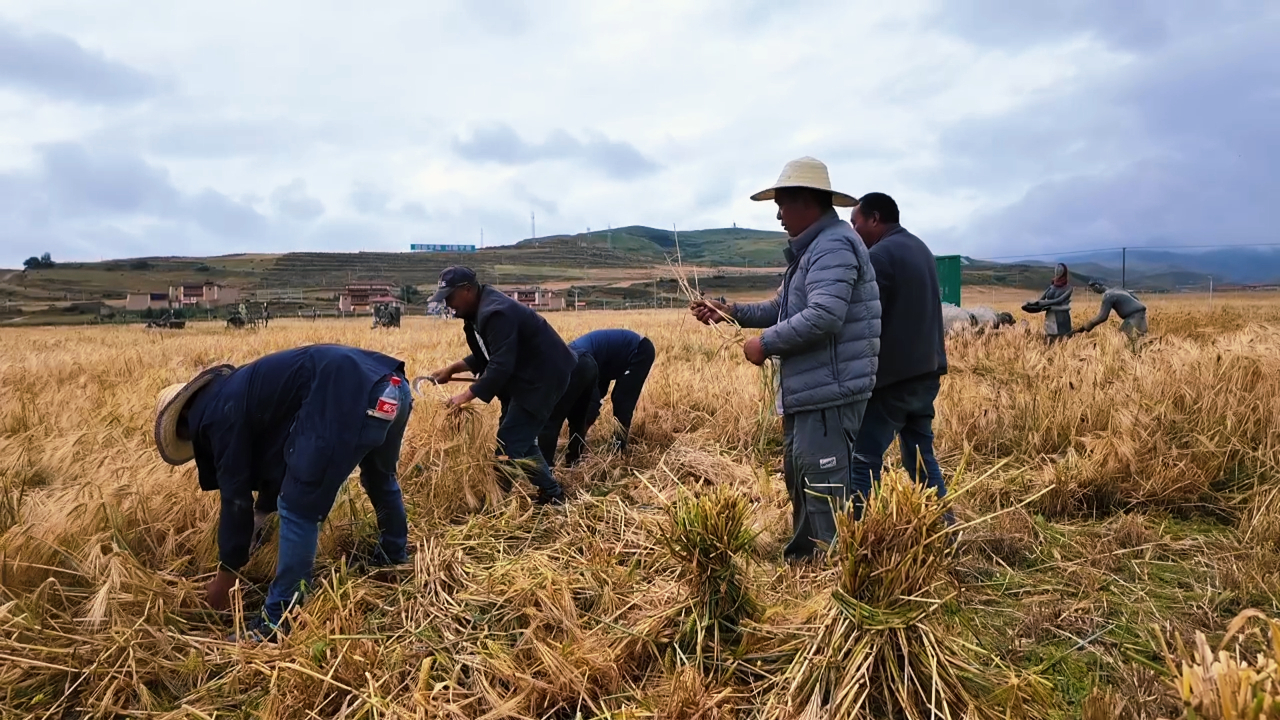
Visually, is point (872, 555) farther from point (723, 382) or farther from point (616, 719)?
point (723, 382)

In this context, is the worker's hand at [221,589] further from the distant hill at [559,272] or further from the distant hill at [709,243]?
the distant hill at [709,243]

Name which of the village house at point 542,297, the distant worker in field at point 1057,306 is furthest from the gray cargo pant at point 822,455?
the village house at point 542,297

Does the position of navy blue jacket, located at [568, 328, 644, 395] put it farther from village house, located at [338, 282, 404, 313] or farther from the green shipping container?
village house, located at [338, 282, 404, 313]

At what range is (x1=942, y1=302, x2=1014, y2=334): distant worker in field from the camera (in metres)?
10.5

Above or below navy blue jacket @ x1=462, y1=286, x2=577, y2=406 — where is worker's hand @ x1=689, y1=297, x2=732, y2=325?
above

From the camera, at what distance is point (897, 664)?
2.00m

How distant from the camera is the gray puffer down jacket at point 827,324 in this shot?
2.97 meters

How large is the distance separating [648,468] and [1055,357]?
4342mm

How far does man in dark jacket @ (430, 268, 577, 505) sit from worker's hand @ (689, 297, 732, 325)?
50.6 inches

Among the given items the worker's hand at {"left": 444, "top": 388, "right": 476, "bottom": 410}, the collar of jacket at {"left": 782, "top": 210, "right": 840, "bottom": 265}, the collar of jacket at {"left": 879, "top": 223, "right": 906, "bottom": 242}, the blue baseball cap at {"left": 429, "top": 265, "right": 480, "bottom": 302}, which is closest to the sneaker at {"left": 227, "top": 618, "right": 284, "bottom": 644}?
the worker's hand at {"left": 444, "top": 388, "right": 476, "bottom": 410}

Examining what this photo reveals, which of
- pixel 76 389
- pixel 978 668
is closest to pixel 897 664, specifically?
pixel 978 668

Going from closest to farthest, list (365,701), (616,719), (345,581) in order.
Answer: (616,719)
(365,701)
(345,581)

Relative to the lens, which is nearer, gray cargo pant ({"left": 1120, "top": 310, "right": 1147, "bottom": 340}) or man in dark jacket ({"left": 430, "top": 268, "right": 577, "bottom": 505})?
man in dark jacket ({"left": 430, "top": 268, "right": 577, "bottom": 505})

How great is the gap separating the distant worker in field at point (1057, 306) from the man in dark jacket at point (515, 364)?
6970 mm
